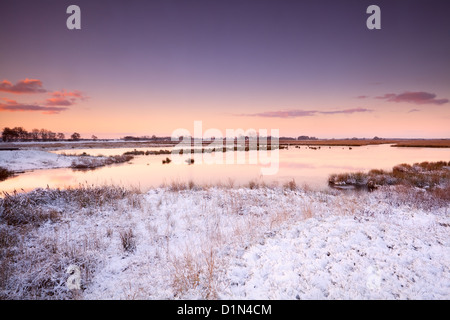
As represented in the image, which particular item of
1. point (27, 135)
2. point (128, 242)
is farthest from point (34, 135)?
point (128, 242)

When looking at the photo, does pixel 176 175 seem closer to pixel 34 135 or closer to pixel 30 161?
pixel 30 161

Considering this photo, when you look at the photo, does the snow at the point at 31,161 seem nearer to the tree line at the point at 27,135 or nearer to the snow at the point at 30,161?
the snow at the point at 30,161

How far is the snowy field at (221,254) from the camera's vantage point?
464 centimetres

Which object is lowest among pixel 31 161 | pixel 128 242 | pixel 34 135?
pixel 128 242

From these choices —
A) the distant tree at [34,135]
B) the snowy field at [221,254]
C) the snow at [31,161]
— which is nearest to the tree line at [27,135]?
the distant tree at [34,135]

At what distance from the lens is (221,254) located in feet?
20.8

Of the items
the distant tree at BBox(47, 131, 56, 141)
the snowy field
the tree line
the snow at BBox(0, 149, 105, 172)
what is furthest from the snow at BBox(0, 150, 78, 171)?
the distant tree at BBox(47, 131, 56, 141)

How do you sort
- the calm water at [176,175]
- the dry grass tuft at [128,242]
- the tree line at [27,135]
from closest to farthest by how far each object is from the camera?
1. the dry grass tuft at [128,242]
2. the calm water at [176,175]
3. the tree line at [27,135]

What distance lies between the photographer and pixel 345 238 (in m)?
6.26

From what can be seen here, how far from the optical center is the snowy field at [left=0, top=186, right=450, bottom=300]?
4641 millimetres

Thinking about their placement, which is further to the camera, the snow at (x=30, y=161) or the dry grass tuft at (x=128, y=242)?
the snow at (x=30, y=161)

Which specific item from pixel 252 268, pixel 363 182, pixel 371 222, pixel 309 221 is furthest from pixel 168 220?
pixel 363 182

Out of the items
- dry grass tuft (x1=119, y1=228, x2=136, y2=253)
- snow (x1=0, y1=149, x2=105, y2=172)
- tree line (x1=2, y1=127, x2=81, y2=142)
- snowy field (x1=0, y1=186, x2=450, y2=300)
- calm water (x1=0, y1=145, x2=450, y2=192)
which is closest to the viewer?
snowy field (x1=0, y1=186, x2=450, y2=300)

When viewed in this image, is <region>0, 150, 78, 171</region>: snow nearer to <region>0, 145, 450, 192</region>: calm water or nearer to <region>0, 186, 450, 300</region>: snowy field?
<region>0, 145, 450, 192</region>: calm water
